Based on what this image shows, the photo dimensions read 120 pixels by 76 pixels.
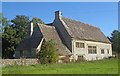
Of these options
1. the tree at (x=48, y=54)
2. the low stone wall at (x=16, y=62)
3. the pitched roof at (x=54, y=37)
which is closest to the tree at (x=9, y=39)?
the pitched roof at (x=54, y=37)

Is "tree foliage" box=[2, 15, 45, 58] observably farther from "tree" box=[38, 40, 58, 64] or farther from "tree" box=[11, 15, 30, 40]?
"tree" box=[38, 40, 58, 64]

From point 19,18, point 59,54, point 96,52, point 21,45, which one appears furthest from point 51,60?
point 19,18

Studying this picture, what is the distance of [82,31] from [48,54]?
1802 cm

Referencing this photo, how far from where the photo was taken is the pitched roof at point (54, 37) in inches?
1874

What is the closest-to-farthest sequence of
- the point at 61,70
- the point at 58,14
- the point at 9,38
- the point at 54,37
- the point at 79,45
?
the point at 61,70 < the point at 54,37 < the point at 58,14 < the point at 79,45 < the point at 9,38

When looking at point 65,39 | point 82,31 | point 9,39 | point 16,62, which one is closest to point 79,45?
point 65,39

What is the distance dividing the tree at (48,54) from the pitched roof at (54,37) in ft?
16.0

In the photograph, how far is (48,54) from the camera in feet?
134

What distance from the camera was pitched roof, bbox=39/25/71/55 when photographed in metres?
47.6

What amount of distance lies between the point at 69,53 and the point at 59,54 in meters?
3.99

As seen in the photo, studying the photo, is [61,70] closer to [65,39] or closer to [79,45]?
[65,39]

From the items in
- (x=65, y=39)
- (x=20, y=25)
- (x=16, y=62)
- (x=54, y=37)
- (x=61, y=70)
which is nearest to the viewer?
(x=61, y=70)

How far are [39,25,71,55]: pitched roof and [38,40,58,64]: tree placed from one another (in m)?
4.88

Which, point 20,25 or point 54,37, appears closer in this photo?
point 54,37
